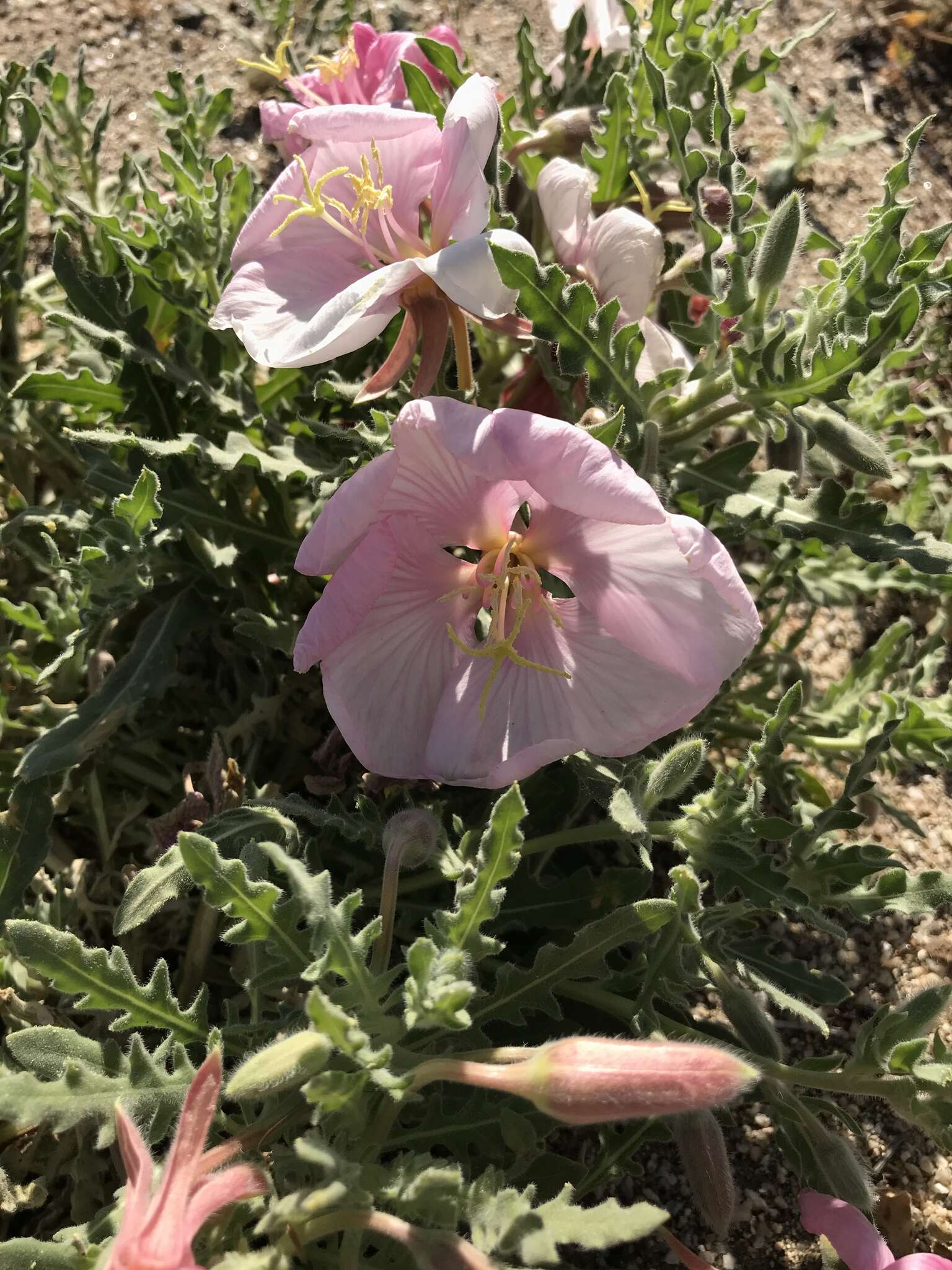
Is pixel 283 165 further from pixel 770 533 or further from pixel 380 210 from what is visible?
pixel 770 533

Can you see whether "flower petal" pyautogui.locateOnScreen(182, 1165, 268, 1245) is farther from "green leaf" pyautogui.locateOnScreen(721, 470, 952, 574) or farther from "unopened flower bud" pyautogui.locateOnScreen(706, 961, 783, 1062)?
"green leaf" pyautogui.locateOnScreen(721, 470, 952, 574)

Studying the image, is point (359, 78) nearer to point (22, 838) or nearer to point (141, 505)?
point (141, 505)

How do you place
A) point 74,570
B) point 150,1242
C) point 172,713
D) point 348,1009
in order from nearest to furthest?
1. point 150,1242
2. point 348,1009
3. point 74,570
4. point 172,713

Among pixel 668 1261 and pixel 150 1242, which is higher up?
pixel 150 1242

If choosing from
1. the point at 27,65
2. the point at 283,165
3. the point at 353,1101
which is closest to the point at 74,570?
A: the point at 353,1101

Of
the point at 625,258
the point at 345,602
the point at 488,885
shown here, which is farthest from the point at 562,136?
the point at 488,885

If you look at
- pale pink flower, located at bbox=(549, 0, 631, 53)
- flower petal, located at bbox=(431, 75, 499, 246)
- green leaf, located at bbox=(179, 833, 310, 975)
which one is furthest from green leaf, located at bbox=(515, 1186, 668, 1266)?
pale pink flower, located at bbox=(549, 0, 631, 53)
